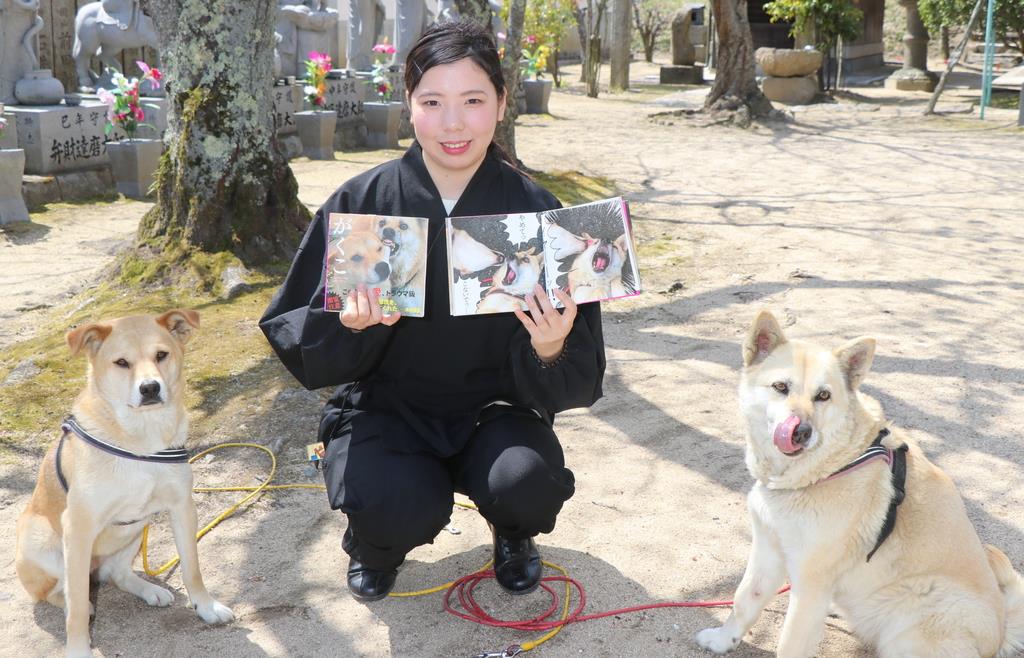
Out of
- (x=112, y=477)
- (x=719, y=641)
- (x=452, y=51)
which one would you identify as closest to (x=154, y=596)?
(x=112, y=477)

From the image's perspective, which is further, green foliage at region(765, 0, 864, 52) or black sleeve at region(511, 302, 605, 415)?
green foliage at region(765, 0, 864, 52)

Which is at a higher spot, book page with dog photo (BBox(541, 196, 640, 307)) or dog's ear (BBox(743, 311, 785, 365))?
book page with dog photo (BBox(541, 196, 640, 307))

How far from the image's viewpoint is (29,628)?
3088 mm

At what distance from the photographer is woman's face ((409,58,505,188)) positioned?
9.78 feet

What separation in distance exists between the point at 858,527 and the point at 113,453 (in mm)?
2258

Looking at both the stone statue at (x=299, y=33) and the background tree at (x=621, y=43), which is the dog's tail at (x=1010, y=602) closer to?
the stone statue at (x=299, y=33)

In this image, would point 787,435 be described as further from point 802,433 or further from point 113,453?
point 113,453

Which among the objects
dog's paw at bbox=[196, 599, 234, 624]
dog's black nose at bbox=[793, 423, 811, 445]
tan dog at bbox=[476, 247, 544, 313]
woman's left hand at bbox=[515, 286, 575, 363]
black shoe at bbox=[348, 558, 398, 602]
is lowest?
dog's paw at bbox=[196, 599, 234, 624]

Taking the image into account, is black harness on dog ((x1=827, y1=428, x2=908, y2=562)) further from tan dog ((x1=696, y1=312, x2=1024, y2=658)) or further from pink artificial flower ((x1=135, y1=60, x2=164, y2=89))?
pink artificial flower ((x1=135, y1=60, x2=164, y2=89))

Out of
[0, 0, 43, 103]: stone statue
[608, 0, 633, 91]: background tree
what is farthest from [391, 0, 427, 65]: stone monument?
[0, 0, 43, 103]: stone statue

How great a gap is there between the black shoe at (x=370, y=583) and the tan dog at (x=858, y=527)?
4.17 feet

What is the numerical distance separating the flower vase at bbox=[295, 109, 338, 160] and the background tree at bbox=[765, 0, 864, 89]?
1183 cm

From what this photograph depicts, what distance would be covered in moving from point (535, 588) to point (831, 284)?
4326 mm

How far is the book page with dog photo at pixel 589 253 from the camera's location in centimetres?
282
